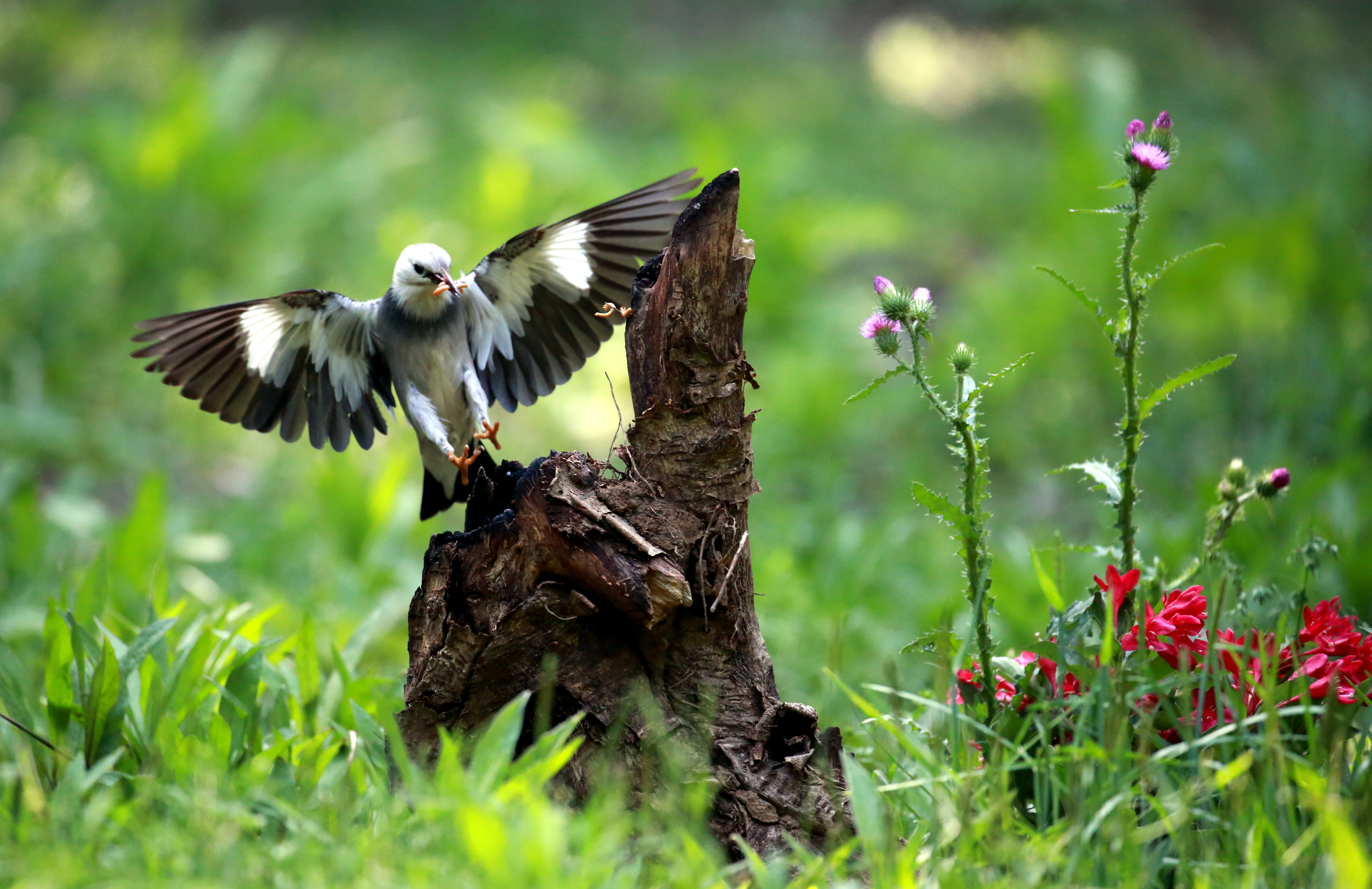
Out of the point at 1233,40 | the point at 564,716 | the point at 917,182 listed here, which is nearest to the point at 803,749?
the point at 564,716

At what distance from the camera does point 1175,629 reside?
1.96 meters

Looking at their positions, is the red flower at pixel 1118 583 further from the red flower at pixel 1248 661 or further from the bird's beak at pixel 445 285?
the bird's beak at pixel 445 285

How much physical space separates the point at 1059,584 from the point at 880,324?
641 mm

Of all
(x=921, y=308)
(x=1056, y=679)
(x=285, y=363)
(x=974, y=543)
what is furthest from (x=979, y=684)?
(x=285, y=363)

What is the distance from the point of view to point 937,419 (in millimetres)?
5219

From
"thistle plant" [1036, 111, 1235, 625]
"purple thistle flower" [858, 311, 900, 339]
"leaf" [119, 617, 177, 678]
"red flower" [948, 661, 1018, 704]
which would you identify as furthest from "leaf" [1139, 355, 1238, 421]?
"leaf" [119, 617, 177, 678]

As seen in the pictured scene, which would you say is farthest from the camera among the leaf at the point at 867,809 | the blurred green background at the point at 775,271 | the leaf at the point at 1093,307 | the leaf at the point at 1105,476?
the blurred green background at the point at 775,271

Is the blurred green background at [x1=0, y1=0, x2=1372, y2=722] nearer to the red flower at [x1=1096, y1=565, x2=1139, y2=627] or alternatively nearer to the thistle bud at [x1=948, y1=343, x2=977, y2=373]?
the red flower at [x1=1096, y1=565, x2=1139, y2=627]

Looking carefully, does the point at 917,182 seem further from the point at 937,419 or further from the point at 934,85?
the point at 937,419

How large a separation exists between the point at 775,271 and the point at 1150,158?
425cm

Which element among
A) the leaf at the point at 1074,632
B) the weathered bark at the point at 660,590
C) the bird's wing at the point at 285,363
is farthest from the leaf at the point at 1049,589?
the bird's wing at the point at 285,363

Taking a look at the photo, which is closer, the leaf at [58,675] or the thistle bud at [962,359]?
the thistle bud at [962,359]

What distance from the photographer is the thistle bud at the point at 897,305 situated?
1863 millimetres

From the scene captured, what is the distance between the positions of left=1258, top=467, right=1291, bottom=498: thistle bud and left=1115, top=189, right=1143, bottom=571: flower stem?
211 mm
